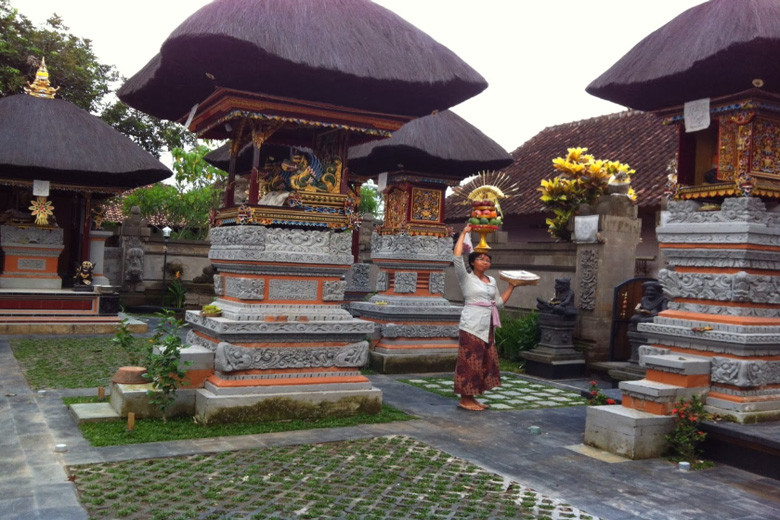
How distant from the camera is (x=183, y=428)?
6.75 m

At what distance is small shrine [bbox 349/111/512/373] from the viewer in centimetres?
1146

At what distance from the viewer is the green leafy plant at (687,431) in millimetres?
6316

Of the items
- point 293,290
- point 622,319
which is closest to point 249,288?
point 293,290

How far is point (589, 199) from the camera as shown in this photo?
12.1 metres

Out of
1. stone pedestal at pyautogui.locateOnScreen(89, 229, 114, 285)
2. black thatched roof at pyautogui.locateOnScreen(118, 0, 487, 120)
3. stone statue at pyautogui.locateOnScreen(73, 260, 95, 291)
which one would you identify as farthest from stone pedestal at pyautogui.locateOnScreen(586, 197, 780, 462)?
stone pedestal at pyautogui.locateOnScreen(89, 229, 114, 285)

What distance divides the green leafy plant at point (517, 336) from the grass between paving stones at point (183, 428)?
4.76 meters

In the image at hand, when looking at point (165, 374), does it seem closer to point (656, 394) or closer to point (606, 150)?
point (656, 394)

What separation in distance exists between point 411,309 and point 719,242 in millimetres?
5736

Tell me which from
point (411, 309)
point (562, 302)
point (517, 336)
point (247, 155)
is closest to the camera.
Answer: point (247, 155)

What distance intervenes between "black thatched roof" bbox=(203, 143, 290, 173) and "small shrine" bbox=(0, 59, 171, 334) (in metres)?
2.63

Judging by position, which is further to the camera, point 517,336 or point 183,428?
point 517,336

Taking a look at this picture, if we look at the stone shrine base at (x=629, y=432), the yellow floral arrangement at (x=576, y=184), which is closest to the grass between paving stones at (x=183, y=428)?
the stone shrine base at (x=629, y=432)

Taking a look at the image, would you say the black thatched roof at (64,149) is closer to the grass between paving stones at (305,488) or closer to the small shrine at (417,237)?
the small shrine at (417,237)

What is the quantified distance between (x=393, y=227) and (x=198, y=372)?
5.64 meters
